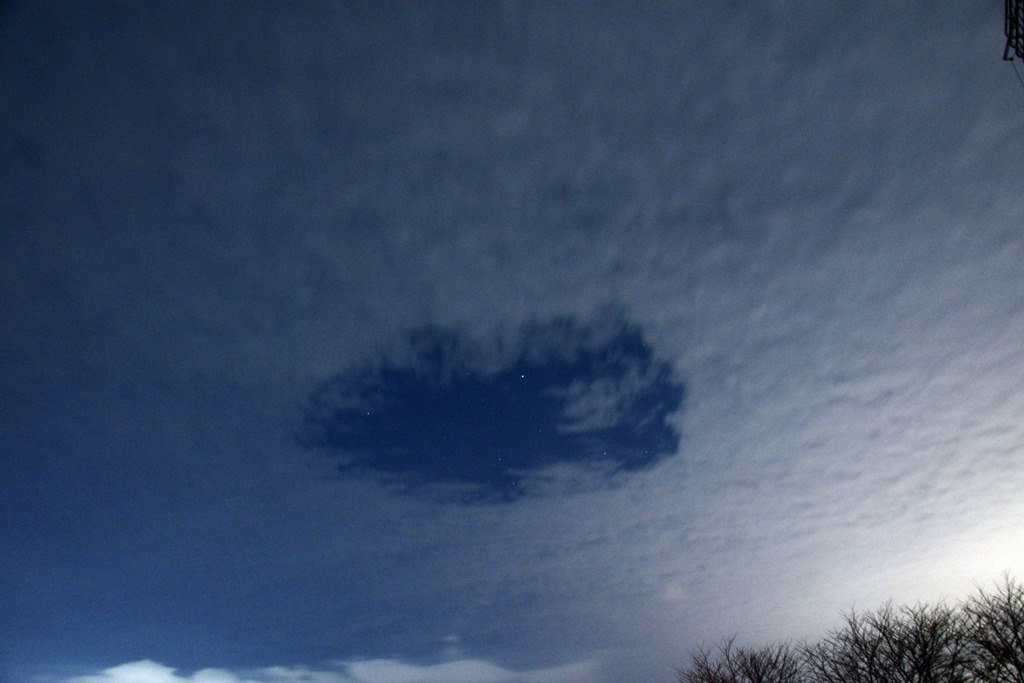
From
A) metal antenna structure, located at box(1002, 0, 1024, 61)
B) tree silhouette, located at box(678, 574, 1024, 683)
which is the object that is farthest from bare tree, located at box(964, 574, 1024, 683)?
metal antenna structure, located at box(1002, 0, 1024, 61)

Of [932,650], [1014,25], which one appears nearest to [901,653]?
[932,650]

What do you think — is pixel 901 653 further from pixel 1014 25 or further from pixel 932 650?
pixel 1014 25

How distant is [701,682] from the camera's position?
144ft

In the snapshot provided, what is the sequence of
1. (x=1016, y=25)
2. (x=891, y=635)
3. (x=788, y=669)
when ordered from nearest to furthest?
(x=1016, y=25)
(x=891, y=635)
(x=788, y=669)

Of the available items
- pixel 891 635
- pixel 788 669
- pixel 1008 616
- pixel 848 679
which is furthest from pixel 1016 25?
pixel 788 669

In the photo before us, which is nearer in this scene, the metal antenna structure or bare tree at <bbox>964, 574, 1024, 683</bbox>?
the metal antenna structure

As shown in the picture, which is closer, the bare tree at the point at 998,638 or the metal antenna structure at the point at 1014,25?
the metal antenna structure at the point at 1014,25

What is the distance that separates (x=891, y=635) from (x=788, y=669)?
1118 cm

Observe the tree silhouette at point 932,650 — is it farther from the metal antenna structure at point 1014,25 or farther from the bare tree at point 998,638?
the metal antenna structure at point 1014,25

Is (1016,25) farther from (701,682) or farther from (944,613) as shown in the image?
(701,682)

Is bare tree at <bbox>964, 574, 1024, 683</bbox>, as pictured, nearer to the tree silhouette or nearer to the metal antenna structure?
the tree silhouette

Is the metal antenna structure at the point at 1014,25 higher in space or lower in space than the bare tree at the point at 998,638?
higher

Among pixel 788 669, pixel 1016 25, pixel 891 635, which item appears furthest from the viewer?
pixel 788 669

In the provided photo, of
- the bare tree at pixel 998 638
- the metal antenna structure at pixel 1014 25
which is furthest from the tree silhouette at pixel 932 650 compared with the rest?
the metal antenna structure at pixel 1014 25
